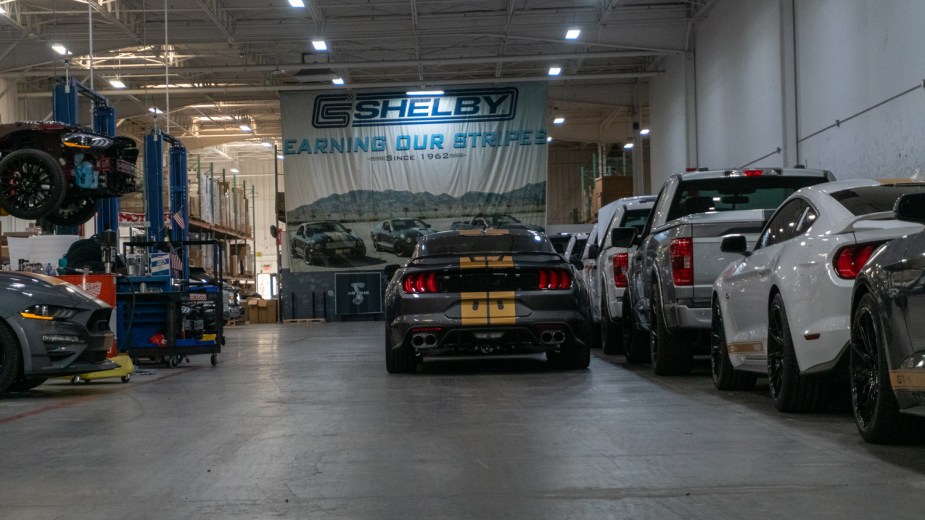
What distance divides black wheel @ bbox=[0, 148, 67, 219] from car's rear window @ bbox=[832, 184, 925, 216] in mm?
11097

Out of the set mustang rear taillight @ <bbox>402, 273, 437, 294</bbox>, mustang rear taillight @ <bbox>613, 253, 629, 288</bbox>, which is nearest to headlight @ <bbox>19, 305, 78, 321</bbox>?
mustang rear taillight @ <bbox>402, 273, 437, 294</bbox>

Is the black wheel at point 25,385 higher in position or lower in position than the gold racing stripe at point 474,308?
lower

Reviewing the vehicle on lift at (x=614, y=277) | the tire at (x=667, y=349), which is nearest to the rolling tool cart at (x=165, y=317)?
the vehicle on lift at (x=614, y=277)

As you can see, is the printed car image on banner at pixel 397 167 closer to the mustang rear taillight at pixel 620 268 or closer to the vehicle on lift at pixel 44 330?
the mustang rear taillight at pixel 620 268

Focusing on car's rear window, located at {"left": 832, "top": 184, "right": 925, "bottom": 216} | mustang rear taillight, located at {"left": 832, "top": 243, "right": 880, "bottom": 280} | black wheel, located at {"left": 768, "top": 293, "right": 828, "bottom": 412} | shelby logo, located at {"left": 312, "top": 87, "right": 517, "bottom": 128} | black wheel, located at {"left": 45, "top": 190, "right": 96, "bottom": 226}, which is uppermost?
shelby logo, located at {"left": 312, "top": 87, "right": 517, "bottom": 128}

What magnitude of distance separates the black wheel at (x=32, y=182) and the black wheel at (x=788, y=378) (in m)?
10.8

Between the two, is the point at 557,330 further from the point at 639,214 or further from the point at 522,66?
the point at 522,66

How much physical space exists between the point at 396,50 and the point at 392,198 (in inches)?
212

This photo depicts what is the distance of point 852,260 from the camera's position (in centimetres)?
601

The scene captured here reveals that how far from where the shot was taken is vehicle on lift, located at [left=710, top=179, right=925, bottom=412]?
603 centimetres

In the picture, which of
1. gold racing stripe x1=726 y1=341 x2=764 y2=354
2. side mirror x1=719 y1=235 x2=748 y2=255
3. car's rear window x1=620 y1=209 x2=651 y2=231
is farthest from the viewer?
car's rear window x1=620 y1=209 x2=651 y2=231

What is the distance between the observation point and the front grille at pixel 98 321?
32.7 ft

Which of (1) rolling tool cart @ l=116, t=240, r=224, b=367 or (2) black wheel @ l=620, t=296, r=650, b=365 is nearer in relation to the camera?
(2) black wheel @ l=620, t=296, r=650, b=365

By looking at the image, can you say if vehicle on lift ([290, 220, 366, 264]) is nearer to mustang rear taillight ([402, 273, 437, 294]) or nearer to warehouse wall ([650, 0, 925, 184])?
warehouse wall ([650, 0, 925, 184])
